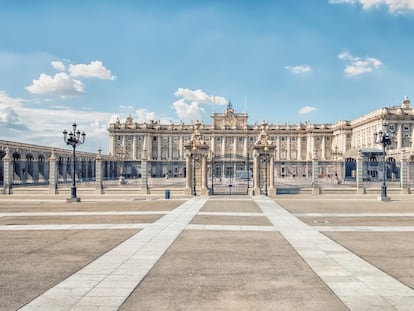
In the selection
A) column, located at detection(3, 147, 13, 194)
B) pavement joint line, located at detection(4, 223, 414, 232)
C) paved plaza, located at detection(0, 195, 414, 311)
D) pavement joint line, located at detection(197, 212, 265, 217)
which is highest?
column, located at detection(3, 147, 13, 194)

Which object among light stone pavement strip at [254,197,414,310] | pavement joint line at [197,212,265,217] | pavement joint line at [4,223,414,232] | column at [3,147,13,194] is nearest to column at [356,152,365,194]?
pavement joint line at [197,212,265,217]

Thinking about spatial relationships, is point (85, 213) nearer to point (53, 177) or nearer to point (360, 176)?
point (53, 177)

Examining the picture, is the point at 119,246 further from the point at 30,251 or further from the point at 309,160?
the point at 309,160

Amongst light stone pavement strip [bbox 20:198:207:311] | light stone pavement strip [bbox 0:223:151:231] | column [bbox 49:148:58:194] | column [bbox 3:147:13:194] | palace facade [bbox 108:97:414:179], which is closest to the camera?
light stone pavement strip [bbox 20:198:207:311]

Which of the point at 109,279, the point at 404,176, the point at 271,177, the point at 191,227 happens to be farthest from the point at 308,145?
the point at 109,279

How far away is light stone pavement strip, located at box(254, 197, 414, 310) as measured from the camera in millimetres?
7012

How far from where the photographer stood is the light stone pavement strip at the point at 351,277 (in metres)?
7.01

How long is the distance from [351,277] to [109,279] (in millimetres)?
5605

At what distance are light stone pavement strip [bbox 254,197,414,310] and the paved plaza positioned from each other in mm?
22

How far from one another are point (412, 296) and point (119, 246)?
8.28m

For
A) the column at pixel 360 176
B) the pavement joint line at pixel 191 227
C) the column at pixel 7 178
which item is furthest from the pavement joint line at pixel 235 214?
the column at pixel 7 178

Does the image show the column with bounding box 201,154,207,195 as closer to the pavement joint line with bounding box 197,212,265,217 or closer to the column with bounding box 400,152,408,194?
the pavement joint line with bounding box 197,212,265,217

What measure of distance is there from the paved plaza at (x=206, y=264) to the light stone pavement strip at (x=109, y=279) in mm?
22

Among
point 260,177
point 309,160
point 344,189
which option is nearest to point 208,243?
point 260,177
